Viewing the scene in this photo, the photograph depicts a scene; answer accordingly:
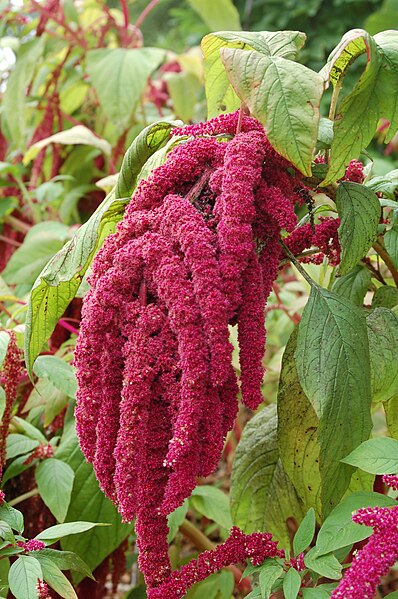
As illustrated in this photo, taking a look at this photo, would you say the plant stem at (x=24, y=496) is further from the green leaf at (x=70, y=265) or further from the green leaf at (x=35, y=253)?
the green leaf at (x=35, y=253)

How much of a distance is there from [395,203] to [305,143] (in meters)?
0.22

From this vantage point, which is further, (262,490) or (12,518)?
(262,490)

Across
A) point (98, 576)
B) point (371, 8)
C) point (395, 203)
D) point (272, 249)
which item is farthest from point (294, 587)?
point (371, 8)

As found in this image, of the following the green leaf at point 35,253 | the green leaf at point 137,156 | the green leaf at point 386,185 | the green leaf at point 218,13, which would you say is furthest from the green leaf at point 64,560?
the green leaf at point 218,13

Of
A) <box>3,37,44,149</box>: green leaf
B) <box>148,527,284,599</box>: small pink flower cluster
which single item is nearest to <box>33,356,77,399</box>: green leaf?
<box>148,527,284,599</box>: small pink flower cluster

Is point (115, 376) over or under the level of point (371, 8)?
over

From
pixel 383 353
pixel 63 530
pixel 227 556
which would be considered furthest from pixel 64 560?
pixel 383 353

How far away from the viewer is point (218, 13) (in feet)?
6.74

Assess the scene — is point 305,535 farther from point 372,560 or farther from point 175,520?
point 175,520

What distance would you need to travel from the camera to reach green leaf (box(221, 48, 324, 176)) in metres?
0.61

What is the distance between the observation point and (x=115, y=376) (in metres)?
0.60

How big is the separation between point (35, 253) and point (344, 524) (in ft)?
2.91

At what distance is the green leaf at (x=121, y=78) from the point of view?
1.52 m

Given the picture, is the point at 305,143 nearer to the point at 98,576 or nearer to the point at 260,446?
the point at 260,446
